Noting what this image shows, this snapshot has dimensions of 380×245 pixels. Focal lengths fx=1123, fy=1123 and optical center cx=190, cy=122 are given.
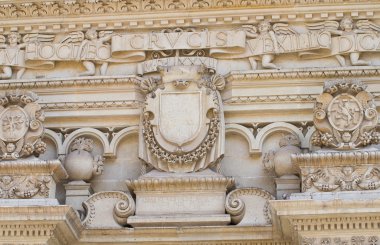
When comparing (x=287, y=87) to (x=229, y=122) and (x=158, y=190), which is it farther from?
(x=158, y=190)

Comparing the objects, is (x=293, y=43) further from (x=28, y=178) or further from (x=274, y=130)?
(x=28, y=178)

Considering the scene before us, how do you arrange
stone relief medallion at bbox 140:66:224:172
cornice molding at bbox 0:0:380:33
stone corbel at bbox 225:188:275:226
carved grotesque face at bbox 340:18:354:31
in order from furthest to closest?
cornice molding at bbox 0:0:380:33
carved grotesque face at bbox 340:18:354:31
stone relief medallion at bbox 140:66:224:172
stone corbel at bbox 225:188:275:226

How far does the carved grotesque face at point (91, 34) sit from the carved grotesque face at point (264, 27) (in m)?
2.32

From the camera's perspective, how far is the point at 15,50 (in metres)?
16.0

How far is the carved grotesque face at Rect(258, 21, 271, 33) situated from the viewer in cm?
1561

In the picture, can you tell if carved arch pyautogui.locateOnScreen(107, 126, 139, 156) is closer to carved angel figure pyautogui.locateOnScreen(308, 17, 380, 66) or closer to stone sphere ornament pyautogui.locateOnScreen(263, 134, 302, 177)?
stone sphere ornament pyautogui.locateOnScreen(263, 134, 302, 177)

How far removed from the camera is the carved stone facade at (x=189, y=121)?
14273 millimetres

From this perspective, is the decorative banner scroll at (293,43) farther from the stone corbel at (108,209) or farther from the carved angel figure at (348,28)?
the stone corbel at (108,209)

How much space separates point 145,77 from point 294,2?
2.32 m

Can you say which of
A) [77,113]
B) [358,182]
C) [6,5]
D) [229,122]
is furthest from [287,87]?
[6,5]

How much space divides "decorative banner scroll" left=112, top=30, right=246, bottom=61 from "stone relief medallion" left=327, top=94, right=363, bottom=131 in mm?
1669

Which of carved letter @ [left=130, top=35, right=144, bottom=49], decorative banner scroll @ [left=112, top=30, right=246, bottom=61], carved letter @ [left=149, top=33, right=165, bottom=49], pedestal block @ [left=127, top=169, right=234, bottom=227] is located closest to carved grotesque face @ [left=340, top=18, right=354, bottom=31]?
decorative banner scroll @ [left=112, top=30, right=246, bottom=61]

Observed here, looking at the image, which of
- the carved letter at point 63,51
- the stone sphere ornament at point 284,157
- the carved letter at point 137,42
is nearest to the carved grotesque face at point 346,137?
the stone sphere ornament at point 284,157

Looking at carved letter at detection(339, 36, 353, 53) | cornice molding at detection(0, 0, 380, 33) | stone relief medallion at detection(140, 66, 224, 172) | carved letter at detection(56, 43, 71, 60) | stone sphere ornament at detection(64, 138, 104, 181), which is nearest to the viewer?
stone relief medallion at detection(140, 66, 224, 172)
